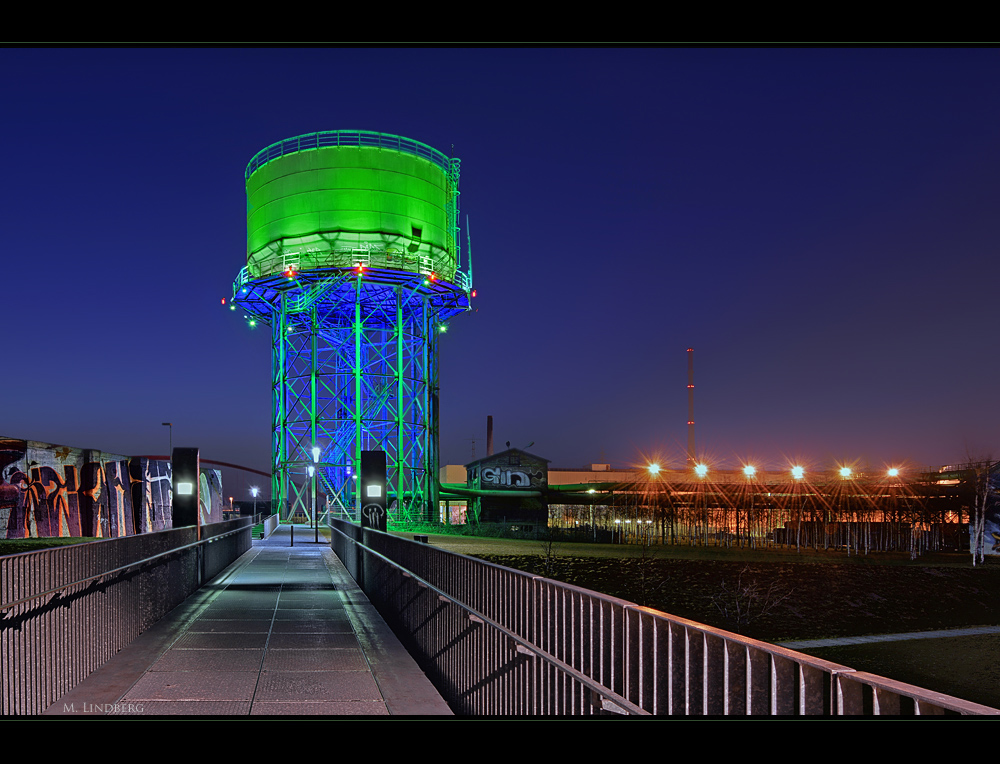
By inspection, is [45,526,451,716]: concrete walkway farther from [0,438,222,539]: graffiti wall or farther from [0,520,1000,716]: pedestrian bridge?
[0,438,222,539]: graffiti wall

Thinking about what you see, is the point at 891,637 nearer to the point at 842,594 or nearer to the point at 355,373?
the point at 842,594

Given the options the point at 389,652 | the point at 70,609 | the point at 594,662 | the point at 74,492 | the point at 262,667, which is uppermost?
the point at 594,662

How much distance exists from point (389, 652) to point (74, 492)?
36.6 m

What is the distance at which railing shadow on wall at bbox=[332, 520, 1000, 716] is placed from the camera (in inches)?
142

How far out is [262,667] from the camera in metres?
10.5

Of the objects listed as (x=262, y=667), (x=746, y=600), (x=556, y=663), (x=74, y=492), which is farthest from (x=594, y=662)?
(x=74, y=492)

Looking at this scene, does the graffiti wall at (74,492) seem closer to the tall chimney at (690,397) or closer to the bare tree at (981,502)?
the bare tree at (981,502)

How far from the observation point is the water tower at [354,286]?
210 feet

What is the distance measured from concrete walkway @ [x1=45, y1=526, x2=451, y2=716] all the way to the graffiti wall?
2586 centimetres

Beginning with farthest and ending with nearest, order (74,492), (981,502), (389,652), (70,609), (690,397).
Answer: (690,397)
(981,502)
(74,492)
(389,652)
(70,609)

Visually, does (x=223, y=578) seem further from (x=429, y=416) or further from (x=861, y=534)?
(x=861, y=534)

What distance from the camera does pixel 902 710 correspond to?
127 inches

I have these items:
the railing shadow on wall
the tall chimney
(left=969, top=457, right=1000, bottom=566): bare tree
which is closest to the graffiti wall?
the railing shadow on wall
